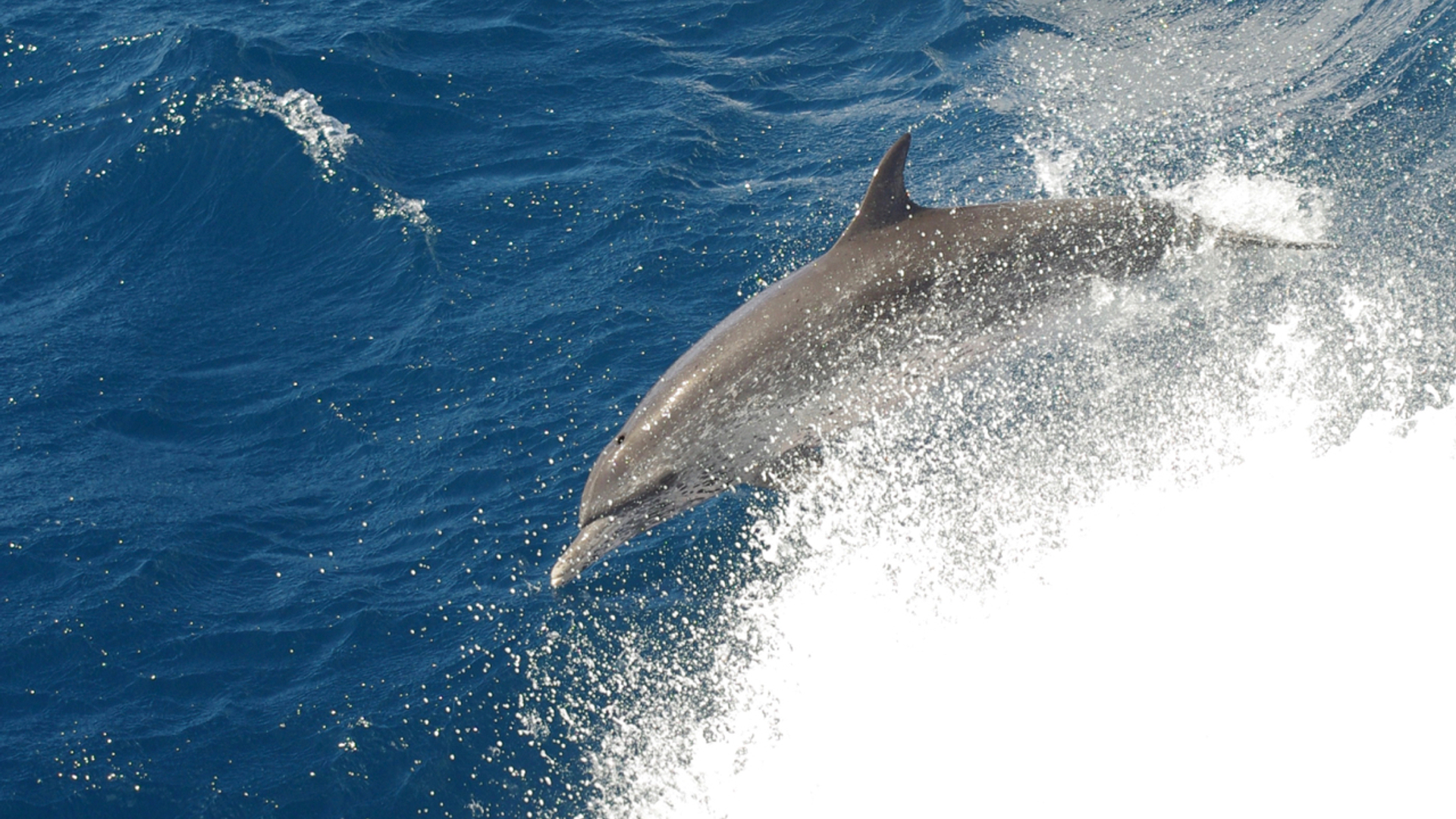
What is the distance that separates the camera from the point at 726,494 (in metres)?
10.2

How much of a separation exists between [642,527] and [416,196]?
7.32 m

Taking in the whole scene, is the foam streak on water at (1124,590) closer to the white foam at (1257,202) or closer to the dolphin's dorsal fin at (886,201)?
the white foam at (1257,202)

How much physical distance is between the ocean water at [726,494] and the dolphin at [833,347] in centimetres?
50

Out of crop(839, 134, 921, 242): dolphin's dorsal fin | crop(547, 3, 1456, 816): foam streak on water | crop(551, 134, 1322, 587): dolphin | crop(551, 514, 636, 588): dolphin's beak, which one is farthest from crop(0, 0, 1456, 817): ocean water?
crop(839, 134, 921, 242): dolphin's dorsal fin

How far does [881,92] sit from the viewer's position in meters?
15.7

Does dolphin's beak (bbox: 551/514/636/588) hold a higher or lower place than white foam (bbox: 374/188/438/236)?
lower

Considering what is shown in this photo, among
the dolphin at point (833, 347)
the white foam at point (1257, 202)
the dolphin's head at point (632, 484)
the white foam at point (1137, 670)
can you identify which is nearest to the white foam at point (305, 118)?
the dolphin's head at point (632, 484)

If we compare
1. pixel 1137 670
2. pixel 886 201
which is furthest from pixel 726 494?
pixel 1137 670

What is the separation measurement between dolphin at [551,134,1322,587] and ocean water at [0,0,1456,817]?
0.50 m

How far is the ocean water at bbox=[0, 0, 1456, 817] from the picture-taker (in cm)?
765

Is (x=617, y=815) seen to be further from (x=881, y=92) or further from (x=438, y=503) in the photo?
(x=881, y=92)

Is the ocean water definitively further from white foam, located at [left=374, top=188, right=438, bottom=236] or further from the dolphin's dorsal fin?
the dolphin's dorsal fin

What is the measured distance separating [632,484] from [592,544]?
1.71ft

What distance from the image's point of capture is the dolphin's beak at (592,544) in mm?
8242
